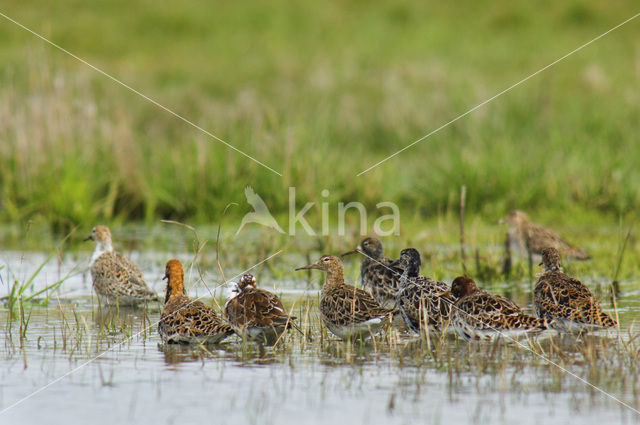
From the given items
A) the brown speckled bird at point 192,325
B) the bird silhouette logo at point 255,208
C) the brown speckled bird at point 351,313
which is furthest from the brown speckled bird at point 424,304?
the bird silhouette logo at point 255,208

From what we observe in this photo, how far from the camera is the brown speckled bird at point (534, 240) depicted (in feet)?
33.6

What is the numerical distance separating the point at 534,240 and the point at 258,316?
4.52 meters

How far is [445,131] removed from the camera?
1761 cm

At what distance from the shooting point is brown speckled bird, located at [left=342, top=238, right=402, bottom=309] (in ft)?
28.0

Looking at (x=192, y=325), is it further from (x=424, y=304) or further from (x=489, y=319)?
(x=489, y=319)

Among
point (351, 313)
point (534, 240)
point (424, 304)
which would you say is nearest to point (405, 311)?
point (424, 304)

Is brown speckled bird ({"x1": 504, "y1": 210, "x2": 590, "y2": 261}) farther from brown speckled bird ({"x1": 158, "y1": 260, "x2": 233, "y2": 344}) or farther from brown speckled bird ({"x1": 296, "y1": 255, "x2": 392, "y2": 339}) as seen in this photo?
A: brown speckled bird ({"x1": 158, "y1": 260, "x2": 233, "y2": 344})

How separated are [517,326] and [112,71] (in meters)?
21.8

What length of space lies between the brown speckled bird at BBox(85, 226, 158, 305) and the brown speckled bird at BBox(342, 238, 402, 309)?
1.75 meters

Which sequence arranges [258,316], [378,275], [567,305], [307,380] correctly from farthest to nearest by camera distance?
[378,275]
[567,305]
[258,316]
[307,380]

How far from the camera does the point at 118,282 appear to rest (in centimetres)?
842

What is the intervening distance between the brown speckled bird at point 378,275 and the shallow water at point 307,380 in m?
1.41

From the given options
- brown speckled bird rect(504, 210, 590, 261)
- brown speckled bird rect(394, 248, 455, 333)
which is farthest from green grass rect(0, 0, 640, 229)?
brown speckled bird rect(394, 248, 455, 333)

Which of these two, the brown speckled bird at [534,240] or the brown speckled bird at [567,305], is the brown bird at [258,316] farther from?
the brown speckled bird at [534,240]
